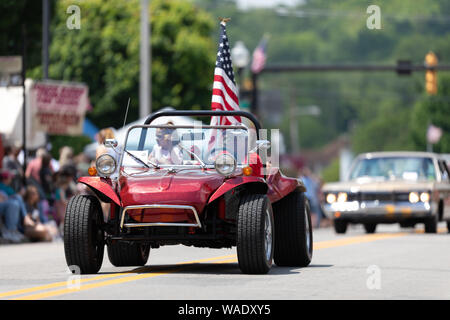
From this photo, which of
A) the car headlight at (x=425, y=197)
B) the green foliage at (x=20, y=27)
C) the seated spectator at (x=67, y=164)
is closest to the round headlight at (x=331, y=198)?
the car headlight at (x=425, y=197)

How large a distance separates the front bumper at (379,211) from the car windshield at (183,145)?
39.8ft

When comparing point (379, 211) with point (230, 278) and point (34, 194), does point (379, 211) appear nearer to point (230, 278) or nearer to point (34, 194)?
point (34, 194)

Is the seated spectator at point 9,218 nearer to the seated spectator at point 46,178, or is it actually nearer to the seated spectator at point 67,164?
the seated spectator at point 46,178

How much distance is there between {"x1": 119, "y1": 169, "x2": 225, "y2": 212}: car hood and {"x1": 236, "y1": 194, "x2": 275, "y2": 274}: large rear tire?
37 cm

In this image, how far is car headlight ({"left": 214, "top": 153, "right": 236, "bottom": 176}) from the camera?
41.4 ft

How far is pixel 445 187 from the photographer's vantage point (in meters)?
26.4

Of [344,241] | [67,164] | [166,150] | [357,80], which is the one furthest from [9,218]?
[357,80]

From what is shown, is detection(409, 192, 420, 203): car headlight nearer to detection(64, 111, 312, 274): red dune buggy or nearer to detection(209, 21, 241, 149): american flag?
detection(209, 21, 241, 149): american flag

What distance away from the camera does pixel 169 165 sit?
13.4 meters

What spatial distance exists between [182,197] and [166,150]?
1.23 meters

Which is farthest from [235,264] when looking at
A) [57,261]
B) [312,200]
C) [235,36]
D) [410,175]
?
[235,36]

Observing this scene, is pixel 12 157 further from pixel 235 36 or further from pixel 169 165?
pixel 235 36

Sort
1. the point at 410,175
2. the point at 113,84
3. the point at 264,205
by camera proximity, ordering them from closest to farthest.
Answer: the point at 264,205 < the point at 410,175 < the point at 113,84

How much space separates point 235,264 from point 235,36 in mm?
177716
